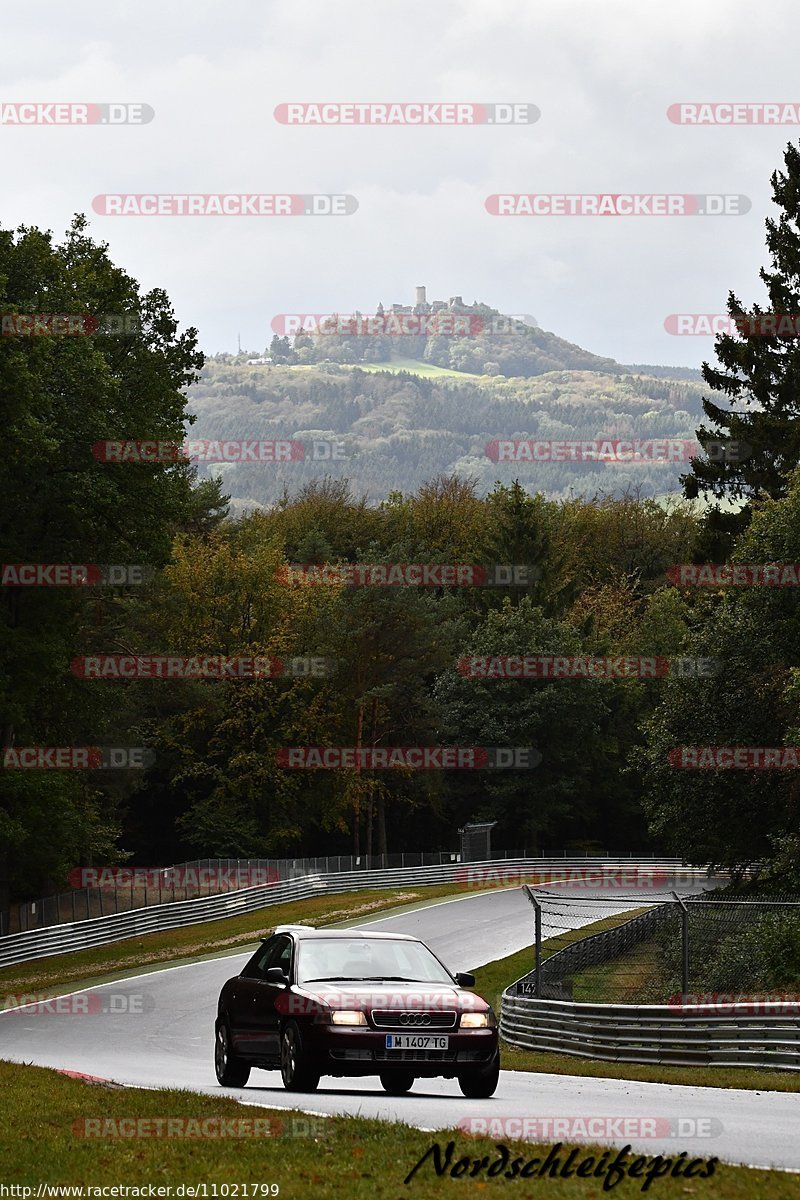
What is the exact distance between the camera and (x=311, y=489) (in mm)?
106500

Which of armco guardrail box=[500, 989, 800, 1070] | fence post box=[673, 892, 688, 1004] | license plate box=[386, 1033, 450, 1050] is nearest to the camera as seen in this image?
license plate box=[386, 1033, 450, 1050]

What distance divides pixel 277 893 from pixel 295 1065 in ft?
151

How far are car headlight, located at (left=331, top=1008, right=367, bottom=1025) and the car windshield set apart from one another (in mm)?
704

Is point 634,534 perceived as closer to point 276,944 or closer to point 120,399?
point 120,399

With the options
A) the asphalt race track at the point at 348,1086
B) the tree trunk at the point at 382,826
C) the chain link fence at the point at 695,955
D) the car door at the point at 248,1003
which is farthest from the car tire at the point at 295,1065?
the tree trunk at the point at 382,826

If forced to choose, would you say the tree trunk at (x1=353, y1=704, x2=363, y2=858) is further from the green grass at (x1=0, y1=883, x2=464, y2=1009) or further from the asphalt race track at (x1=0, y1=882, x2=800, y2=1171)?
the asphalt race track at (x1=0, y1=882, x2=800, y2=1171)

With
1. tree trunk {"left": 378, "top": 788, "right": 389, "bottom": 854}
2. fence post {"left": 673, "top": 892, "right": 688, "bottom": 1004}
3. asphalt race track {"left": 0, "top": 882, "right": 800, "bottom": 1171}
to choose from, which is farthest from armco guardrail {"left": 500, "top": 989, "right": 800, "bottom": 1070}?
tree trunk {"left": 378, "top": 788, "right": 389, "bottom": 854}

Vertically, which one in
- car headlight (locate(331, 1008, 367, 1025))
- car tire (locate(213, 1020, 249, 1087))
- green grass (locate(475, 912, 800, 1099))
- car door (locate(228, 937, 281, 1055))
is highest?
car headlight (locate(331, 1008, 367, 1025))

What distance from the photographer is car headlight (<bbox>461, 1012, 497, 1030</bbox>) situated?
14.2 m

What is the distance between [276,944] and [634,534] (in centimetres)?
8412

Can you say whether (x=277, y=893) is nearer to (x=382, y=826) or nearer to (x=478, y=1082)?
(x=382, y=826)

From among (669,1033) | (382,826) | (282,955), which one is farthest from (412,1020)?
(382,826)

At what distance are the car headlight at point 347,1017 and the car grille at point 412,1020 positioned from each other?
0.32ft

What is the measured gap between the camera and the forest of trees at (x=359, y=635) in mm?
37625
